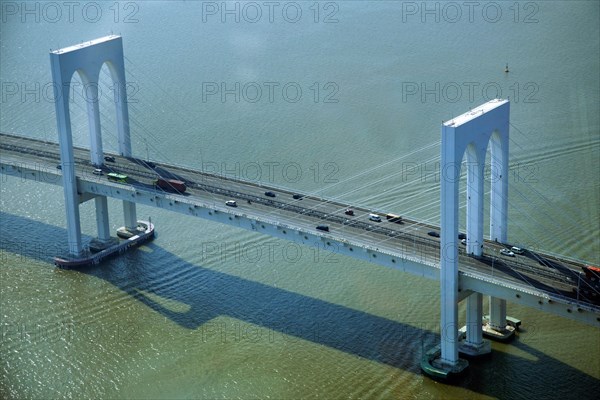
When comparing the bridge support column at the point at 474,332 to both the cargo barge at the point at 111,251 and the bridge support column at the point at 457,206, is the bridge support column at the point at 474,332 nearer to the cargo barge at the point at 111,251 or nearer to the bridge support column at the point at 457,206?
the bridge support column at the point at 457,206

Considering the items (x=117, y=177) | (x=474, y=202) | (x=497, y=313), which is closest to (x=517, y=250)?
(x=497, y=313)

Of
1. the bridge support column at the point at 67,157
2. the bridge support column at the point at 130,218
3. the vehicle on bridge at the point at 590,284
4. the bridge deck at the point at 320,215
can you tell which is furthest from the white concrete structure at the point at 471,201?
the bridge support column at the point at 67,157

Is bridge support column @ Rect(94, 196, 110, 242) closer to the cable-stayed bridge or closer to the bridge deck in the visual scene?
the cable-stayed bridge

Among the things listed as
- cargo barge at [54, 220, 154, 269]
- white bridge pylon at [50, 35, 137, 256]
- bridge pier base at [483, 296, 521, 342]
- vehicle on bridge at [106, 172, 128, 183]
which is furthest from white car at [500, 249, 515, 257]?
white bridge pylon at [50, 35, 137, 256]

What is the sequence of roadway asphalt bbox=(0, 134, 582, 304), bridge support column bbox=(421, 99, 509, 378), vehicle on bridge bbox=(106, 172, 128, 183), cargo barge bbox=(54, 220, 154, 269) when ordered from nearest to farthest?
bridge support column bbox=(421, 99, 509, 378)
roadway asphalt bbox=(0, 134, 582, 304)
vehicle on bridge bbox=(106, 172, 128, 183)
cargo barge bbox=(54, 220, 154, 269)

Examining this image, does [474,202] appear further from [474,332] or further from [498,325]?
[498,325]

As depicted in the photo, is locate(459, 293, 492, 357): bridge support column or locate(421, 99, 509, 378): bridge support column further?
locate(459, 293, 492, 357): bridge support column
